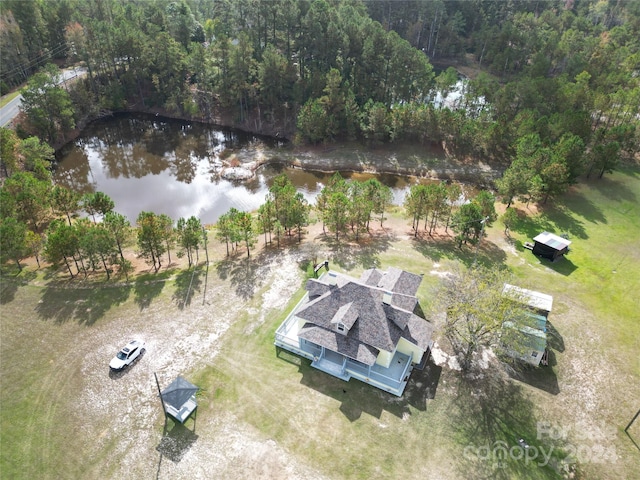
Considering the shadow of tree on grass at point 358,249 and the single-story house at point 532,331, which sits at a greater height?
the single-story house at point 532,331

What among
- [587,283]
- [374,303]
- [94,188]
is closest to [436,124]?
[587,283]

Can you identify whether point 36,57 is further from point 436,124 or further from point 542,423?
point 542,423

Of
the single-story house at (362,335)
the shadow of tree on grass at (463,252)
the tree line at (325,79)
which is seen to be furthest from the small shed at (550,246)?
the single-story house at (362,335)

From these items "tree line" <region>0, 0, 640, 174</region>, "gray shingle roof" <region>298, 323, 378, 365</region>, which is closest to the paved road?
"tree line" <region>0, 0, 640, 174</region>

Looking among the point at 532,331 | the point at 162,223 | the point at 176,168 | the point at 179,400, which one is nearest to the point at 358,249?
the point at 532,331

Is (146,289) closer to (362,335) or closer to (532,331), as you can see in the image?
(362,335)

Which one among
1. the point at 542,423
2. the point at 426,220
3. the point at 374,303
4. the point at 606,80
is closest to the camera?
the point at 542,423

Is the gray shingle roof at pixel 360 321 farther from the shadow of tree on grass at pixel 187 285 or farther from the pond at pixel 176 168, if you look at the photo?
the pond at pixel 176 168
